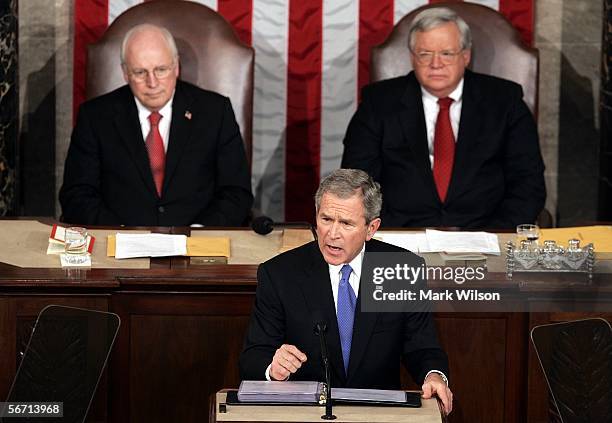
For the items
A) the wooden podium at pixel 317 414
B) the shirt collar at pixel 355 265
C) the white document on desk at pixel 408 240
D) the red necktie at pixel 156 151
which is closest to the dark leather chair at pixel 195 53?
the red necktie at pixel 156 151

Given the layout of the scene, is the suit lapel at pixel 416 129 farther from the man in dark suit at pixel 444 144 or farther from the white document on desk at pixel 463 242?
the white document on desk at pixel 463 242

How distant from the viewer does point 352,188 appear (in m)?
3.81

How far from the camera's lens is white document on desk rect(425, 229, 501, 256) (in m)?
4.70

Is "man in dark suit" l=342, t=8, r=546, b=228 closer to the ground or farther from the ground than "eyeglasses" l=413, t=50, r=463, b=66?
closer to the ground

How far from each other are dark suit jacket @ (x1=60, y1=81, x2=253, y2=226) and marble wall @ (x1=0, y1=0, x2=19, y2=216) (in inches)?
22.7

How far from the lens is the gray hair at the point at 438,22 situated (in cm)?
577

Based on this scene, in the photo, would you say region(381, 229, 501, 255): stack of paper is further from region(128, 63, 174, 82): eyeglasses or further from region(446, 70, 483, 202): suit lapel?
region(128, 63, 174, 82): eyeglasses

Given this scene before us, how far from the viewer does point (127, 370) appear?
4.38 meters

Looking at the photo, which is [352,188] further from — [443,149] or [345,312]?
[443,149]

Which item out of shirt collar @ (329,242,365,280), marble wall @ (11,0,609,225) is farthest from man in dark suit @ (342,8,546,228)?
shirt collar @ (329,242,365,280)

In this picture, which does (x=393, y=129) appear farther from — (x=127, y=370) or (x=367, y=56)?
(x=127, y=370)

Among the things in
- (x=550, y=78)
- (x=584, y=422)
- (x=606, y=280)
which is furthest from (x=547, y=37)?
(x=584, y=422)

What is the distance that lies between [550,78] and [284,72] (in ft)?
4.44

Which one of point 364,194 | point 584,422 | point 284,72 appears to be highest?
point 284,72
